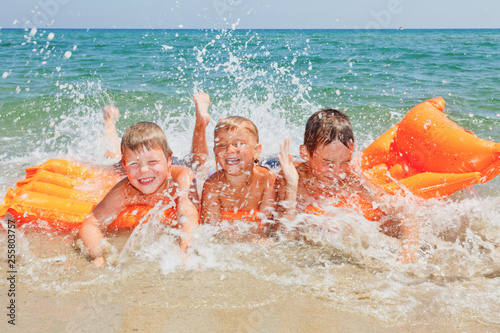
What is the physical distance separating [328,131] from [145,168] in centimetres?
130

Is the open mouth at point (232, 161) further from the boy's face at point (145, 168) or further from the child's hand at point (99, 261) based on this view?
the child's hand at point (99, 261)

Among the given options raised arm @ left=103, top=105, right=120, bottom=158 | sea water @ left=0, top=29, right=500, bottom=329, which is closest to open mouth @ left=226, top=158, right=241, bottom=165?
sea water @ left=0, top=29, right=500, bottom=329

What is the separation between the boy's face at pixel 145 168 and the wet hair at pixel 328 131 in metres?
1.08

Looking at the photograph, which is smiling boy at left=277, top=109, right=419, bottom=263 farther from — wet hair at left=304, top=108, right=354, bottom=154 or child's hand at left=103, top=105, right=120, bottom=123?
child's hand at left=103, top=105, right=120, bottom=123

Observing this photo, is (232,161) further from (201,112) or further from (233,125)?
(201,112)

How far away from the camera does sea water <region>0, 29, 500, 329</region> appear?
2352 mm

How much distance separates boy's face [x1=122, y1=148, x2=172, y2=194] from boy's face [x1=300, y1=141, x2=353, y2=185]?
106 cm

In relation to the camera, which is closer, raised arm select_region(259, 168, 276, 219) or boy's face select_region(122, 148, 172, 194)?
boy's face select_region(122, 148, 172, 194)

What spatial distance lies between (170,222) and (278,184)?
32.8 inches

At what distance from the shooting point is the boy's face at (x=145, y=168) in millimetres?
2976

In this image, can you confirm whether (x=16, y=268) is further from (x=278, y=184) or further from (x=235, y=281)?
(x=278, y=184)

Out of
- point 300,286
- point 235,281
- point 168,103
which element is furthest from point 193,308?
point 168,103

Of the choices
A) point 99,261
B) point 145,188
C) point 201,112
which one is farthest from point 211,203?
point 201,112

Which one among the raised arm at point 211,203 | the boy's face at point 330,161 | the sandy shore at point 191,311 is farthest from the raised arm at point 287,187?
the sandy shore at point 191,311
